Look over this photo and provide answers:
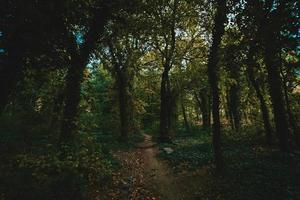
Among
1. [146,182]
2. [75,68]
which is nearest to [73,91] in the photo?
[75,68]

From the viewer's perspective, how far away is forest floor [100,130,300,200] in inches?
399

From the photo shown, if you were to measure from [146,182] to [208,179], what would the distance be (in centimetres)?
299

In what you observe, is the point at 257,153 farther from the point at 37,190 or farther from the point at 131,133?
the point at 131,133

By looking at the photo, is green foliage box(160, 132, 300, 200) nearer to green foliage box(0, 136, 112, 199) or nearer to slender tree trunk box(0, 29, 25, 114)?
green foliage box(0, 136, 112, 199)

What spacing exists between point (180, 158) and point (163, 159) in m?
1.44

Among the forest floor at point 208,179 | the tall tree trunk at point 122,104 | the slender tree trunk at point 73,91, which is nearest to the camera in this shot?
the slender tree trunk at point 73,91

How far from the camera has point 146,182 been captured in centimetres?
1288

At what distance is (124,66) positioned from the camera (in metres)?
29.0

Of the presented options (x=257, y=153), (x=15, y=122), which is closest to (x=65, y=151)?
(x=15, y=122)

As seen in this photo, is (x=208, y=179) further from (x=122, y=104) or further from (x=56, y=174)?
(x=122, y=104)

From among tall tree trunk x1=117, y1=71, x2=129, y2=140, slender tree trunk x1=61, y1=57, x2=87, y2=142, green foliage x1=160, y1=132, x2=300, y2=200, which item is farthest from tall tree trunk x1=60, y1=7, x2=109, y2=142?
tall tree trunk x1=117, y1=71, x2=129, y2=140

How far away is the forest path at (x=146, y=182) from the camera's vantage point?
10.9 m

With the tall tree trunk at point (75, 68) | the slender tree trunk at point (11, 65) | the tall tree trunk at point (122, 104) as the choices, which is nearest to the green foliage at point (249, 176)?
the tall tree trunk at point (75, 68)

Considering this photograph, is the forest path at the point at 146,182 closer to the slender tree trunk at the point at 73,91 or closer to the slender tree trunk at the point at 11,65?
the slender tree trunk at the point at 73,91
